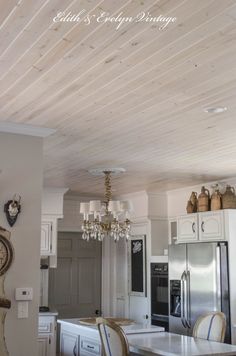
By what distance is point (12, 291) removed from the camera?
3758 millimetres

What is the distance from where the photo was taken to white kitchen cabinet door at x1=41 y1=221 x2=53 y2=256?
22.4 ft

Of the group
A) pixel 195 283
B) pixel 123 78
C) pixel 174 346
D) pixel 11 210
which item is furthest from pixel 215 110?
pixel 195 283

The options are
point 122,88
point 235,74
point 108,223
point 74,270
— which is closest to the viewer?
point 235,74

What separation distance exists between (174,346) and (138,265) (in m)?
3.51

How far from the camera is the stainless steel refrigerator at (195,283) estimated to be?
550 centimetres

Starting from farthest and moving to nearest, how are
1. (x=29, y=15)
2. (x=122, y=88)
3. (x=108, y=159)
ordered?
(x=108, y=159) → (x=122, y=88) → (x=29, y=15)

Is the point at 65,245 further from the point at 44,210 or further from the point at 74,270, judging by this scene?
the point at 44,210

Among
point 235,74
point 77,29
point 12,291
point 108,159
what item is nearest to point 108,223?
point 108,159

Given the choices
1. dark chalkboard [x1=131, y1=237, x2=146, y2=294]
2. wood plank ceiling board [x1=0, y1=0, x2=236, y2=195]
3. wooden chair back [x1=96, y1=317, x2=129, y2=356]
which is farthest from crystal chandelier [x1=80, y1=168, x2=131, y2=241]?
dark chalkboard [x1=131, y1=237, x2=146, y2=294]

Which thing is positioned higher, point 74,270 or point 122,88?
point 122,88

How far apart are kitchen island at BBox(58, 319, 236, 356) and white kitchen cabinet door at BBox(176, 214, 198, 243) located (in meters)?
1.59

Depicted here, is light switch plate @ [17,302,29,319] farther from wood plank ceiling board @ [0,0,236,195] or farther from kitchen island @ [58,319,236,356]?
wood plank ceiling board @ [0,0,236,195]

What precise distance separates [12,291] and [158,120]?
1.71 meters

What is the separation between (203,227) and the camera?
5949 millimetres
